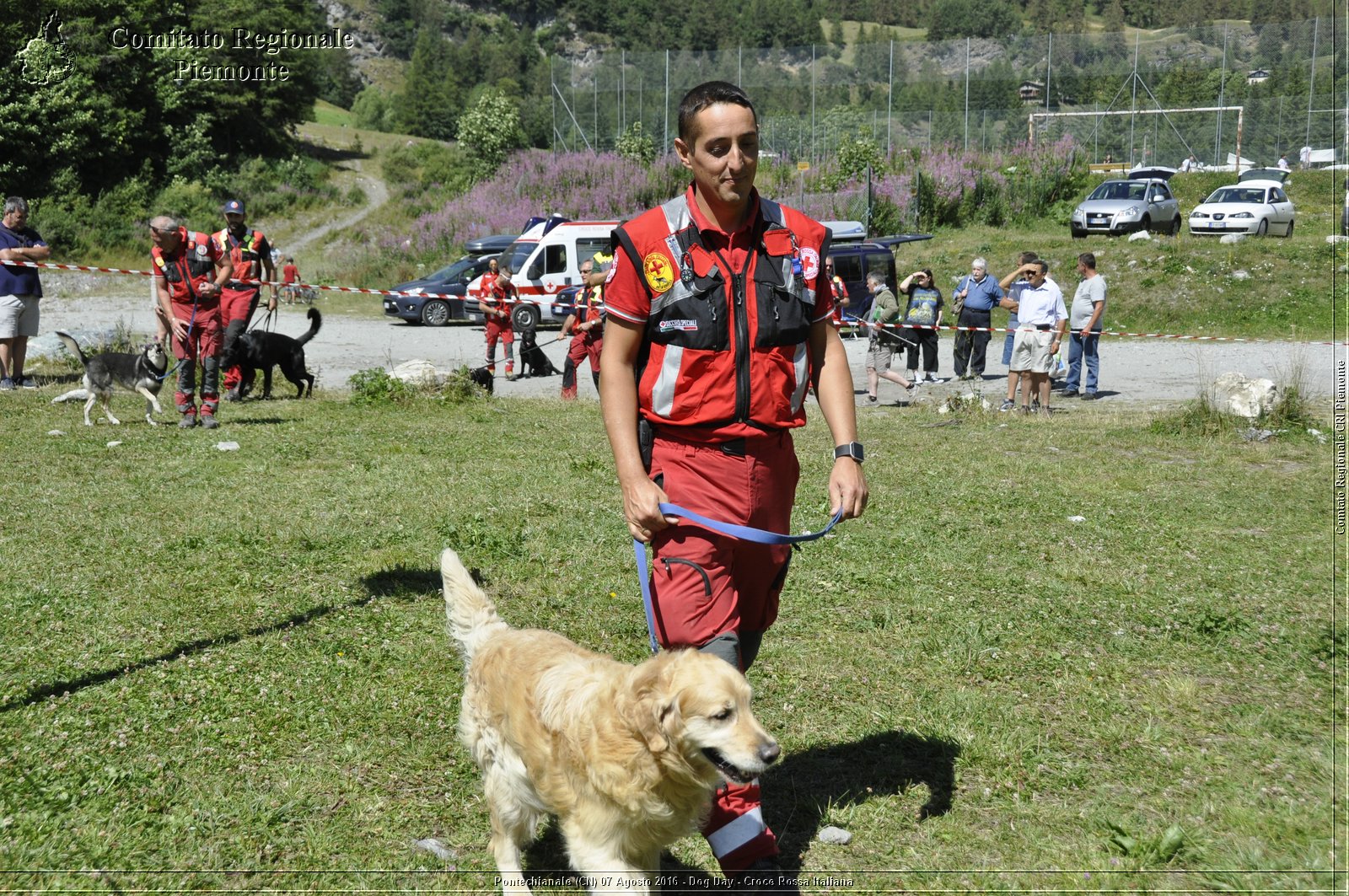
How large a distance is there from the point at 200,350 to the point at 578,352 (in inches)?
217

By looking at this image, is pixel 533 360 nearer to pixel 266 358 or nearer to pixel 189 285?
pixel 266 358

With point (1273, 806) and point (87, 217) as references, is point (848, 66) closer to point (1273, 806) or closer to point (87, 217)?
point (87, 217)

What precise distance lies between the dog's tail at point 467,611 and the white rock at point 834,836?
1.33 m

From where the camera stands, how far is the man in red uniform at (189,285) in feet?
33.8

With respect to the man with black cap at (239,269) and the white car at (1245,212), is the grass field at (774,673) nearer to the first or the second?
the man with black cap at (239,269)

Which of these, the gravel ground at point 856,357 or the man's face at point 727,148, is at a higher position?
the man's face at point 727,148

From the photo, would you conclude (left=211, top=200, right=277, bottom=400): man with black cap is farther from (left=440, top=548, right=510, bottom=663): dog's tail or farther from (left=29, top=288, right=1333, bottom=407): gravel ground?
(left=440, top=548, right=510, bottom=663): dog's tail

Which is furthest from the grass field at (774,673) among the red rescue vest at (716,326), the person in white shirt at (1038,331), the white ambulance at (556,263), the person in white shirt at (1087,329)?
the white ambulance at (556,263)

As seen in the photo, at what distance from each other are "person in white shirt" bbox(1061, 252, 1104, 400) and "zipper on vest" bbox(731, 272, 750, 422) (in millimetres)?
13493

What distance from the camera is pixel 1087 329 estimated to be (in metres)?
15.5

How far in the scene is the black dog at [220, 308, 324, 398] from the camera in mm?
13547

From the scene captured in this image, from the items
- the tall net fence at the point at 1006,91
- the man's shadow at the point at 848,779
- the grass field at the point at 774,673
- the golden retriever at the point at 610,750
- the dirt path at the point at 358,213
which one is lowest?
the man's shadow at the point at 848,779

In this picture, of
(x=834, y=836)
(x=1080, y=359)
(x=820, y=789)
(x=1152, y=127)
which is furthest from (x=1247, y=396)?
(x=1152, y=127)

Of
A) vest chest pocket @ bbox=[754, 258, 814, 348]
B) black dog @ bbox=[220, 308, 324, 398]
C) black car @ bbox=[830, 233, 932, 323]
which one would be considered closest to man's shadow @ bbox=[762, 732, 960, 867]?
vest chest pocket @ bbox=[754, 258, 814, 348]
